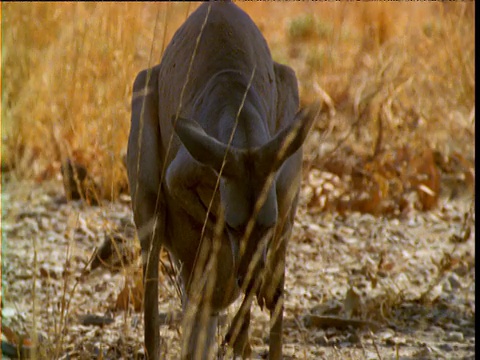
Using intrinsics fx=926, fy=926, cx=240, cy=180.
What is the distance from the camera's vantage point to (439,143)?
8039 mm

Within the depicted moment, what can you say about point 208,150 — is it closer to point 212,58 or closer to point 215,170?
point 215,170

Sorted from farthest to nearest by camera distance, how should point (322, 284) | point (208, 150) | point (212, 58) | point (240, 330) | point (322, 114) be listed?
point (322, 114) < point (322, 284) < point (212, 58) < point (240, 330) < point (208, 150)

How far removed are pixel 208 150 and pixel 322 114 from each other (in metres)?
5.80

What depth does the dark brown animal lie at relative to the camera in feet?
11.6

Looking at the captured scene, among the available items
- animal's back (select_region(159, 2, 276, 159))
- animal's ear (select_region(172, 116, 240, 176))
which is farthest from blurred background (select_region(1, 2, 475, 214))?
animal's ear (select_region(172, 116, 240, 176))

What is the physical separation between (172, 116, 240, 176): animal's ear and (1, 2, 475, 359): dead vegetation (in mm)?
1696

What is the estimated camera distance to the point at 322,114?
9.20 meters

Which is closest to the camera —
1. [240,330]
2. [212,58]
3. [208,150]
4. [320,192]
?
[208,150]

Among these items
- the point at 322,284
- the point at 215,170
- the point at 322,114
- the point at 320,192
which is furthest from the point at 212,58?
the point at 322,114

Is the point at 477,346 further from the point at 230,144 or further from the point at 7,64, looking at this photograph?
the point at 7,64

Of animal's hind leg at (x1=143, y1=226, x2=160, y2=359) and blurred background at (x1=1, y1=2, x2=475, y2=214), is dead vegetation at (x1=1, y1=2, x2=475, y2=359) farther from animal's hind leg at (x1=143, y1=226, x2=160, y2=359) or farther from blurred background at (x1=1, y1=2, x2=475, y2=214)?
animal's hind leg at (x1=143, y1=226, x2=160, y2=359)

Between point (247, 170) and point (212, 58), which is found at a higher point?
point (212, 58)

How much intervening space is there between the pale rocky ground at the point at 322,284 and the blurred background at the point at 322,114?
259 millimetres

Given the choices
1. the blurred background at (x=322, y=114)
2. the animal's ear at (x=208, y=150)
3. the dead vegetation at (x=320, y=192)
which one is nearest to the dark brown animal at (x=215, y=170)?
the animal's ear at (x=208, y=150)
